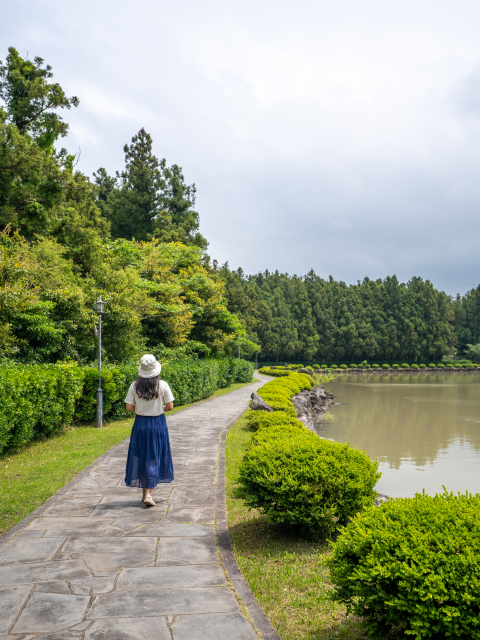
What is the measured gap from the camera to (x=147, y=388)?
5.29 m

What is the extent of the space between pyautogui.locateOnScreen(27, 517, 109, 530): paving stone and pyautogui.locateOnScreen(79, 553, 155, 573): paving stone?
728mm

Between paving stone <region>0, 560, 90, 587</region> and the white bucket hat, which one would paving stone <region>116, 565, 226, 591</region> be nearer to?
paving stone <region>0, 560, 90, 587</region>

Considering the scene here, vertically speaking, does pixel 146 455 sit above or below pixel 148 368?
below

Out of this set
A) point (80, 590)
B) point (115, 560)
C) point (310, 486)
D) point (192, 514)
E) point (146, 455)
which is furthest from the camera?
point (146, 455)

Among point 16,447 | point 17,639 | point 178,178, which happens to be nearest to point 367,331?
point 178,178

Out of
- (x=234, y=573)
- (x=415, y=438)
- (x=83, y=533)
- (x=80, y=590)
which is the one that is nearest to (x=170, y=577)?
(x=234, y=573)

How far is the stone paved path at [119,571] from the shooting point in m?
2.83

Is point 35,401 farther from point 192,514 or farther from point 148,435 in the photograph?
point 192,514

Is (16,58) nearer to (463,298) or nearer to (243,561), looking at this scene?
(243,561)

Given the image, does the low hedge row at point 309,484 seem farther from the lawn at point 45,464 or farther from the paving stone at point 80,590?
the lawn at point 45,464

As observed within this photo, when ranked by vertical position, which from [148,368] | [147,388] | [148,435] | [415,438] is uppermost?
[148,368]

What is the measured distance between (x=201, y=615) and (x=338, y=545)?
1006mm

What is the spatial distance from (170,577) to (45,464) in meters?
4.64

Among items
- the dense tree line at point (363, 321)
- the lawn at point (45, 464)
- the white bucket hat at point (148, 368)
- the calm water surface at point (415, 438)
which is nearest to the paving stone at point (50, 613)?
the lawn at point (45, 464)
